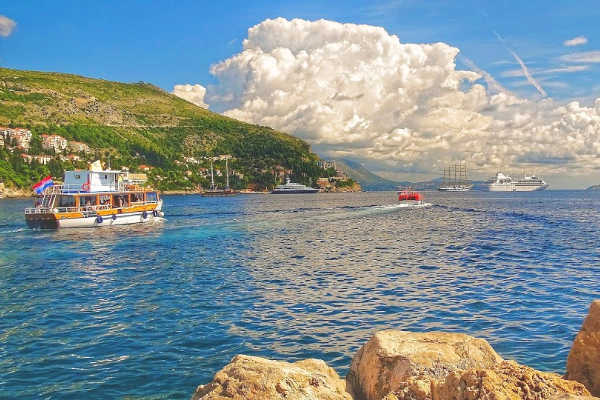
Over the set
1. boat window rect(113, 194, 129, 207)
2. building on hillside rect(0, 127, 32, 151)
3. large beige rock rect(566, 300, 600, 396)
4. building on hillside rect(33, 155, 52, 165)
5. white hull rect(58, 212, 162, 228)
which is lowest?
white hull rect(58, 212, 162, 228)

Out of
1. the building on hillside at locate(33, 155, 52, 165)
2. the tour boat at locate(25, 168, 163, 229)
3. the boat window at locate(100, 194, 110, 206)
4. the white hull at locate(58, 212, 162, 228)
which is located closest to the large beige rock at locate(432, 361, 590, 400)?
the tour boat at locate(25, 168, 163, 229)

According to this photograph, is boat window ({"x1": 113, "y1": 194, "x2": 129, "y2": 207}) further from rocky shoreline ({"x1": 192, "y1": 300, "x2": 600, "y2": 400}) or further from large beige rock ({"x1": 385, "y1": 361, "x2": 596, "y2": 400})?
large beige rock ({"x1": 385, "y1": 361, "x2": 596, "y2": 400})

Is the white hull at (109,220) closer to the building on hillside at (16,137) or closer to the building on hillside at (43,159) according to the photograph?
the building on hillside at (43,159)

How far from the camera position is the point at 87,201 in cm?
6319

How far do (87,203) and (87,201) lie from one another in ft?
1.18

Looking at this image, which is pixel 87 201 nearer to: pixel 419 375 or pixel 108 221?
pixel 108 221

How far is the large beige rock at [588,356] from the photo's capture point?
8484 millimetres

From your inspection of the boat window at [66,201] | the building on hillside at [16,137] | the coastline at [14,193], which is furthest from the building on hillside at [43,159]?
the boat window at [66,201]

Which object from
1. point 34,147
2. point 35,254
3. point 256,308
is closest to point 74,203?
point 35,254

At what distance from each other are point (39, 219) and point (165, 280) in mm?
40210

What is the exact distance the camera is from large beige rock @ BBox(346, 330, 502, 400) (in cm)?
811

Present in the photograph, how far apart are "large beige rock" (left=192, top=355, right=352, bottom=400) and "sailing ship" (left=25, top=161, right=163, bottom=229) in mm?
58512

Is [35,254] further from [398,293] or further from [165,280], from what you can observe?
[398,293]

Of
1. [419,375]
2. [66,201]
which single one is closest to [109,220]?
[66,201]
